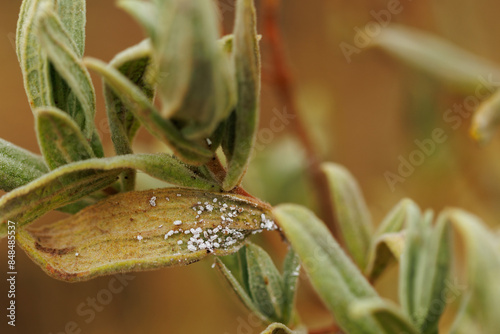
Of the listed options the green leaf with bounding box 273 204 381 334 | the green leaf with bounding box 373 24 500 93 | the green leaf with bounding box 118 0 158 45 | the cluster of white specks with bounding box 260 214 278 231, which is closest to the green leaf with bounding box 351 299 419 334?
the green leaf with bounding box 273 204 381 334

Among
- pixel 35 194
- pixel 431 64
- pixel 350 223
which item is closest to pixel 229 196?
pixel 35 194

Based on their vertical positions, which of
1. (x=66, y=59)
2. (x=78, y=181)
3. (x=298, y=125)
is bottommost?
(x=298, y=125)

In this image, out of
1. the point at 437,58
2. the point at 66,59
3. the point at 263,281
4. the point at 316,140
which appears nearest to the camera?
the point at 66,59

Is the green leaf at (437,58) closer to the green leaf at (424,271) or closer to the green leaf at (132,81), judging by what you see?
the green leaf at (424,271)

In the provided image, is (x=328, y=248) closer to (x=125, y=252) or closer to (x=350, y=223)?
(x=125, y=252)

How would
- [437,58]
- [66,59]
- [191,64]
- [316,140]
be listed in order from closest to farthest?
1. [191,64]
2. [66,59]
3. [437,58]
4. [316,140]

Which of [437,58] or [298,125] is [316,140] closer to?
[298,125]

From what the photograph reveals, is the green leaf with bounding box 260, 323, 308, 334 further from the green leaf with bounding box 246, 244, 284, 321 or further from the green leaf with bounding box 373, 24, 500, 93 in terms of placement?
the green leaf with bounding box 373, 24, 500, 93

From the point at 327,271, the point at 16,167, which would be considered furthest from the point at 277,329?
the point at 16,167
